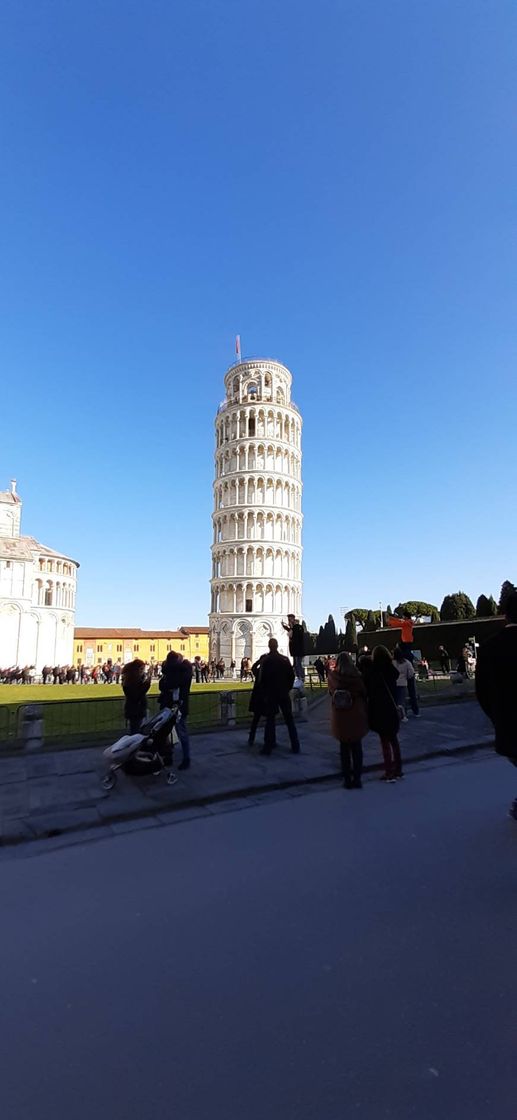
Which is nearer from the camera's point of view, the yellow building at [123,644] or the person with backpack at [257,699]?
the person with backpack at [257,699]

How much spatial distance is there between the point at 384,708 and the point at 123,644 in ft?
313

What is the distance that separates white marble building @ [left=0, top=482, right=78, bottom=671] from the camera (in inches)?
2357

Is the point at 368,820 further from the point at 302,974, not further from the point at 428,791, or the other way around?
the point at 302,974

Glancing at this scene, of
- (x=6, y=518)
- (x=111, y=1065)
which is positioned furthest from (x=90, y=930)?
(x=6, y=518)

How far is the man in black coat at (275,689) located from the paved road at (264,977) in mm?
3570

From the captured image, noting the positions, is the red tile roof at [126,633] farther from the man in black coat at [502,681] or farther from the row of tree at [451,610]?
the man in black coat at [502,681]

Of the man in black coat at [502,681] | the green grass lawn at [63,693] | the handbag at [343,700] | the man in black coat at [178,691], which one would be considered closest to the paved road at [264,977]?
the man in black coat at [502,681]

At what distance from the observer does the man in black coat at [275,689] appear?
8.62 meters

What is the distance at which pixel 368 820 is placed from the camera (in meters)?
5.39

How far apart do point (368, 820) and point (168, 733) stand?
3.30m

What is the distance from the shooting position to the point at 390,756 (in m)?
7.07

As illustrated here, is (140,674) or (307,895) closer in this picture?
(307,895)

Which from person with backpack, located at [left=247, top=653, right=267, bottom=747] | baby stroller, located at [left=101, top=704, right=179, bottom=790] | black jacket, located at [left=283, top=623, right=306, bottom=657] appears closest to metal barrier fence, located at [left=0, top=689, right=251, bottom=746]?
black jacket, located at [left=283, top=623, right=306, bottom=657]

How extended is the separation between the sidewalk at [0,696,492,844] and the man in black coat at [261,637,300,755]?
0.30m
